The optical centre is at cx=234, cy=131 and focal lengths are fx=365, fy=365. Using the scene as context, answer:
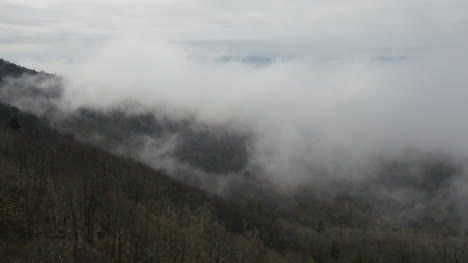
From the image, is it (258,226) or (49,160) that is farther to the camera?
(258,226)

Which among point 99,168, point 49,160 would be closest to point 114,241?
point 49,160

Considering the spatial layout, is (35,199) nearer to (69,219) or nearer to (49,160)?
(69,219)

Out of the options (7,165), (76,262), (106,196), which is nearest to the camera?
(76,262)

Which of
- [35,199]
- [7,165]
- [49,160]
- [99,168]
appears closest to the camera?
Result: [35,199]

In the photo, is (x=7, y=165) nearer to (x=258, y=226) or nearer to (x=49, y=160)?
(x=49, y=160)

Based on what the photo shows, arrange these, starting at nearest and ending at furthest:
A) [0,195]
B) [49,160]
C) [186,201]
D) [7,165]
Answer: [0,195], [7,165], [49,160], [186,201]

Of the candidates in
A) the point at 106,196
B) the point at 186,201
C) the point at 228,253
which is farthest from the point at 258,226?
the point at 106,196

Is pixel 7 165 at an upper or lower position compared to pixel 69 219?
upper

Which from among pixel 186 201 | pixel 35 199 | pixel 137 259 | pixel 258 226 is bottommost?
pixel 258 226

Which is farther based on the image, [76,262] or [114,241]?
[114,241]
